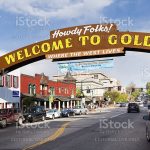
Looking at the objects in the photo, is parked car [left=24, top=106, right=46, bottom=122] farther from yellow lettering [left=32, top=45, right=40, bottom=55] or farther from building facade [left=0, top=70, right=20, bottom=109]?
yellow lettering [left=32, top=45, right=40, bottom=55]

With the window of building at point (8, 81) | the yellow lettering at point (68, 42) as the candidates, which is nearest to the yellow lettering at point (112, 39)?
the yellow lettering at point (68, 42)

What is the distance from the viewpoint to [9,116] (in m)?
36.5

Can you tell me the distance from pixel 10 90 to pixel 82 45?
2732 cm

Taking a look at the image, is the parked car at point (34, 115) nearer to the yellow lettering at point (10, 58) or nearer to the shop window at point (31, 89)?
the yellow lettering at point (10, 58)

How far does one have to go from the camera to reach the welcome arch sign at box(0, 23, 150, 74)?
3005 centimetres

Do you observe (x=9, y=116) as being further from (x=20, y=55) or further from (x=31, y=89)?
(x=31, y=89)

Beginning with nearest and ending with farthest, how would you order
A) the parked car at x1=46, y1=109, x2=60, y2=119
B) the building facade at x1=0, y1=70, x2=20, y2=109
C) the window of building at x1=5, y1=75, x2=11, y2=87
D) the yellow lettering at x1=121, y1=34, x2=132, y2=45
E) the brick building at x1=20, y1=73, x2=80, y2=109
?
the yellow lettering at x1=121, y1=34, x2=132, y2=45, the parked car at x1=46, y1=109, x2=60, y2=119, the building facade at x1=0, y1=70, x2=20, y2=109, the window of building at x1=5, y1=75, x2=11, y2=87, the brick building at x1=20, y1=73, x2=80, y2=109

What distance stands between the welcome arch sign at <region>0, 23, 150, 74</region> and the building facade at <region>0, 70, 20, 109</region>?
66.4 ft

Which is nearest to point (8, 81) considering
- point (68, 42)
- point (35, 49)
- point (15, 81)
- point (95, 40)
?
point (15, 81)

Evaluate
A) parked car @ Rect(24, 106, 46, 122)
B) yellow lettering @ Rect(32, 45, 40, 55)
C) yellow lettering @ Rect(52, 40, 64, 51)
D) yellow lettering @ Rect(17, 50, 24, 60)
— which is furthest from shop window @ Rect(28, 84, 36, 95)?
yellow lettering @ Rect(52, 40, 64, 51)

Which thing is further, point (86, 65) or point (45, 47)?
point (86, 65)

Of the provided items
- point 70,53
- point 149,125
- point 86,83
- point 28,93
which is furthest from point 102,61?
point 86,83

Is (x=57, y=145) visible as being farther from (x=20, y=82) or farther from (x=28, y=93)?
(x=28, y=93)

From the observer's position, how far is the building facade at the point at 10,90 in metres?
53.6
